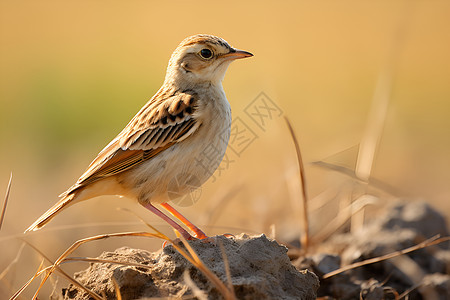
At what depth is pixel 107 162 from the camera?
5727 millimetres

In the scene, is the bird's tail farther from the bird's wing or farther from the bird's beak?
the bird's beak

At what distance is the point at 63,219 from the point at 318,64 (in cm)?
1177

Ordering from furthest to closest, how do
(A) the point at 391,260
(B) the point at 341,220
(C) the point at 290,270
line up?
(B) the point at 341,220 < (A) the point at 391,260 < (C) the point at 290,270

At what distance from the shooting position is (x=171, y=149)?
222 inches

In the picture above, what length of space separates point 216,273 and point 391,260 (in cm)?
220

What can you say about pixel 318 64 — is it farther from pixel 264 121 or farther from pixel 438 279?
pixel 438 279

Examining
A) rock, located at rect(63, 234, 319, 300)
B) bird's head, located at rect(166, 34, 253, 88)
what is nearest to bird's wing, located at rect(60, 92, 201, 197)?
bird's head, located at rect(166, 34, 253, 88)

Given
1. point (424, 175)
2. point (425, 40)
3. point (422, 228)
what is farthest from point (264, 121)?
point (425, 40)

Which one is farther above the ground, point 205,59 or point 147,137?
point 205,59

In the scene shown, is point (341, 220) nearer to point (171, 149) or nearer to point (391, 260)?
point (391, 260)

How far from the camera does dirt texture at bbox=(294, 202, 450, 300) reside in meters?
5.40

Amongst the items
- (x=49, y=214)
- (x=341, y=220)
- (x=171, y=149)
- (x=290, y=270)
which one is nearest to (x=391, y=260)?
(x=341, y=220)

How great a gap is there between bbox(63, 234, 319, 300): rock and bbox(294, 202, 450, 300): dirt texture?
0.91m

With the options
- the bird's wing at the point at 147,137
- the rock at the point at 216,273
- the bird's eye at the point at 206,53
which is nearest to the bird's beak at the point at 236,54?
the bird's eye at the point at 206,53
